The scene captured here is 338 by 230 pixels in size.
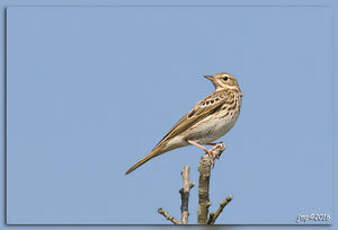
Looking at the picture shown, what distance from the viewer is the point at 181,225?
7629 millimetres

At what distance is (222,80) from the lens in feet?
38.7

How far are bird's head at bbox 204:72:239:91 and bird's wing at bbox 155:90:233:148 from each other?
0.68ft

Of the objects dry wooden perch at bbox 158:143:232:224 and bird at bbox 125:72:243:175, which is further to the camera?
bird at bbox 125:72:243:175

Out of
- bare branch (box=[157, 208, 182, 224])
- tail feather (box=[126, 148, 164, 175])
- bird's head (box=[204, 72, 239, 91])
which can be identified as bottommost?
bare branch (box=[157, 208, 182, 224])

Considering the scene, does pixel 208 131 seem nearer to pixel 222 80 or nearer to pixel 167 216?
pixel 222 80

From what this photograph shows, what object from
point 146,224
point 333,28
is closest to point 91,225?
point 146,224

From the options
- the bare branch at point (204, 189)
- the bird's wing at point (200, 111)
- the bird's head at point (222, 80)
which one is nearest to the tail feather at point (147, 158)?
the bird's wing at point (200, 111)

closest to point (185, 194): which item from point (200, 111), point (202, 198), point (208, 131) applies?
point (202, 198)

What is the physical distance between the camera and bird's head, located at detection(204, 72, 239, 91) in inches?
464

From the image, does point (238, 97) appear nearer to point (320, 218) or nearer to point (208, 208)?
point (320, 218)

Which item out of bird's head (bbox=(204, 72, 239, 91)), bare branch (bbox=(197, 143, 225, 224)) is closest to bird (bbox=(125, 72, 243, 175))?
bird's head (bbox=(204, 72, 239, 91))

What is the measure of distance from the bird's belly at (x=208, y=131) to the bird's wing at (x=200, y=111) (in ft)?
0.53

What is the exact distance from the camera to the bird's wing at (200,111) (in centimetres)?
1059

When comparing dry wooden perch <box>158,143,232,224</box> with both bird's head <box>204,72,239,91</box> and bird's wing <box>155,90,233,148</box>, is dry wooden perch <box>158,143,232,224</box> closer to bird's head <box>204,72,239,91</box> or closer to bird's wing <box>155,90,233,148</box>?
bird's wing <box>155,90,233,148</box>
